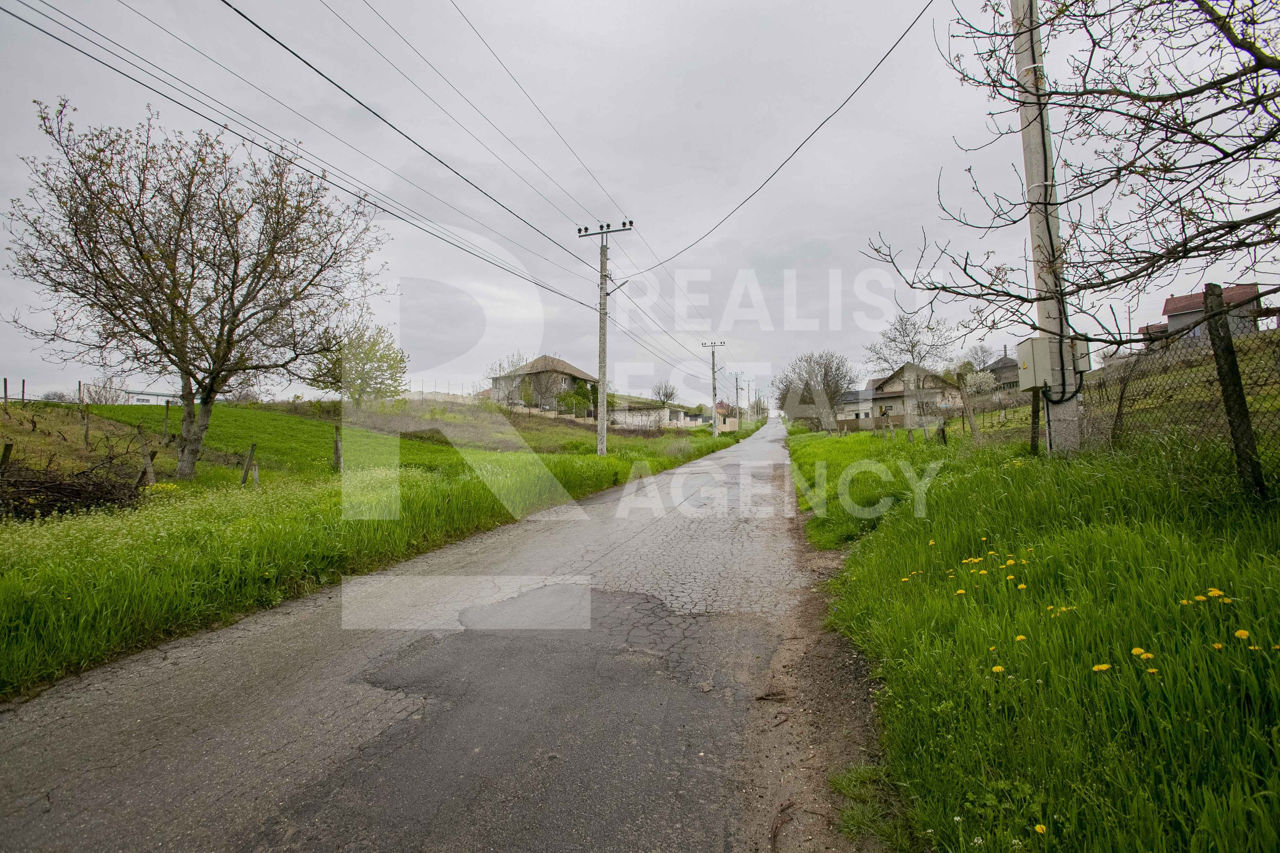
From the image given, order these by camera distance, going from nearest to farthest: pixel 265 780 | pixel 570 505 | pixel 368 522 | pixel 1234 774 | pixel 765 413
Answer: pixel 1234 774, pixel 265 780, pixel 368 522, pixel 570 505, pixel 765 413

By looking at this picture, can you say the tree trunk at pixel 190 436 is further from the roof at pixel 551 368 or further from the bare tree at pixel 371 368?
the roof at pixel 551 368

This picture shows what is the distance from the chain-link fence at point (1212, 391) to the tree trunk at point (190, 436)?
60.2 ft

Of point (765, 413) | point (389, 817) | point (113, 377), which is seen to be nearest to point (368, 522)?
point (389, 817)

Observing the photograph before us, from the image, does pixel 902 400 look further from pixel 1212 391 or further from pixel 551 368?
pixel 1212 391

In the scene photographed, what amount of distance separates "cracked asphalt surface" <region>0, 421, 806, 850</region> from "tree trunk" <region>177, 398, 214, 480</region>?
42.4ft

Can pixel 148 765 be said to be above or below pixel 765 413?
below

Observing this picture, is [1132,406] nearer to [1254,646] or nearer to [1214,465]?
[1214,465]

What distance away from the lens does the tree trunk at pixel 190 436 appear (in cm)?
1387

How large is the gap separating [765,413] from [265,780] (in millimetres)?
159044

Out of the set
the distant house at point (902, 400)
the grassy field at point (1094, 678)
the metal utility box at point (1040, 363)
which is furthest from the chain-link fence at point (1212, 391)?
the distant house at point (902, 400)

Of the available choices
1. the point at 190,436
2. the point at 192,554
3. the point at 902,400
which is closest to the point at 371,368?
the point at 190,436

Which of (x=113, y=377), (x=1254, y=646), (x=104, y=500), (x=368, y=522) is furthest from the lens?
(x=113, y=377)

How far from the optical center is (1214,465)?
3564 millimetres

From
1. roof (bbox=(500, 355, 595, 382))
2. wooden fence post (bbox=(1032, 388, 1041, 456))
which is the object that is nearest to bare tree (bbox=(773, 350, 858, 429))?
roof (bbox=(500, 355, 595, 382))
